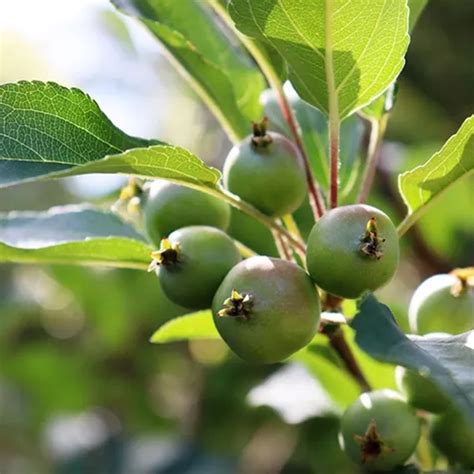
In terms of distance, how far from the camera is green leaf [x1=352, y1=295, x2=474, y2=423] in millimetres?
807

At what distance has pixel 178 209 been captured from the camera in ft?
3.84

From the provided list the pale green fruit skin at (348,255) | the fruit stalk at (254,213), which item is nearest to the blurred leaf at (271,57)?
the fruit stalk at (254,213)

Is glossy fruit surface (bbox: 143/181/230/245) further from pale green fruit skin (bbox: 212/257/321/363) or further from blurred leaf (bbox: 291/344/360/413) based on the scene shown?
blurred leaf (bbox: 291/344/360/413)

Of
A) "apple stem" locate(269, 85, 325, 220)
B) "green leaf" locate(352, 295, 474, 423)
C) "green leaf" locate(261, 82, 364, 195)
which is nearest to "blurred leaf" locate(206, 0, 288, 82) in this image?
"apple stem" locate(269, 85, 325, 220)

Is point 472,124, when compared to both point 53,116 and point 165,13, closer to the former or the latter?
point 53,116

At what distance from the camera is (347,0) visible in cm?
97

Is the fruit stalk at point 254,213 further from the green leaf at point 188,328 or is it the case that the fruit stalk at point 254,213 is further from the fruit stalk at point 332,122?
the green leaf at point 188,328

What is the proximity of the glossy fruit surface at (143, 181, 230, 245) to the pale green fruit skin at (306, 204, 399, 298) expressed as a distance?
0.76 feet

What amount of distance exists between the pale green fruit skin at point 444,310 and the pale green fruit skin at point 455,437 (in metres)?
0.11

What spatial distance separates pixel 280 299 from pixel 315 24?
0.32m

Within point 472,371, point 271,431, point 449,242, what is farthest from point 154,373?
point 472,371

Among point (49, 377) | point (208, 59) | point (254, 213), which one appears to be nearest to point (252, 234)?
point (208, 59)

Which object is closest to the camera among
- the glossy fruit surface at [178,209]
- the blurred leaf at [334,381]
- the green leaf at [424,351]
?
the green leaf at [424,351]

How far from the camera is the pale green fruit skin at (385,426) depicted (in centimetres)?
109
